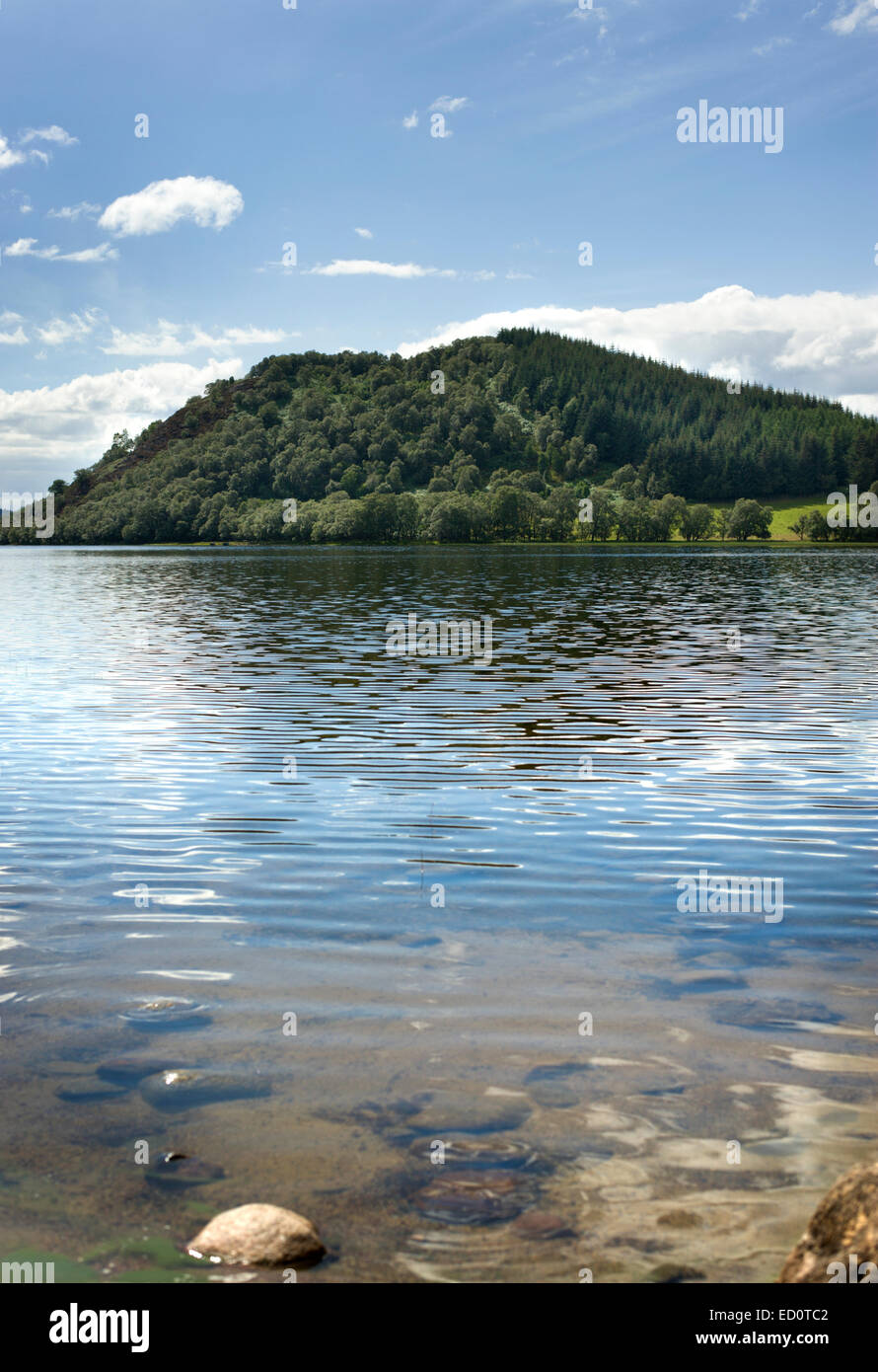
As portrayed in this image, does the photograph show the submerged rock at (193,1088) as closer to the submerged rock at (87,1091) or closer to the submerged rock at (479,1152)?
the submerged rock at (87,1091)

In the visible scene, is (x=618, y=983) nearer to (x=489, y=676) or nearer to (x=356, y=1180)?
(x=356, y=1180)

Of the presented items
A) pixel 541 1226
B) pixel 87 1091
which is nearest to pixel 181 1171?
pixel 87 1091

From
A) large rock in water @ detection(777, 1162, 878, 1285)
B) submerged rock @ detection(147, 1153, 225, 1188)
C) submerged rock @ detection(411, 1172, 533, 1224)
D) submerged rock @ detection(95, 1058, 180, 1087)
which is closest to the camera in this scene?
large rock in water @ detection(777, 1162, 878, 1285)

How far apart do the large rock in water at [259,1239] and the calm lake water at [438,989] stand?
119mm

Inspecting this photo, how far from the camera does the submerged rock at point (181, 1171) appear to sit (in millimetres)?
6535

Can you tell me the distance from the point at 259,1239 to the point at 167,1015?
336 cm

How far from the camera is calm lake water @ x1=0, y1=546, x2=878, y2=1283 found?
6.27m

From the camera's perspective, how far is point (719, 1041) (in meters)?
8.38

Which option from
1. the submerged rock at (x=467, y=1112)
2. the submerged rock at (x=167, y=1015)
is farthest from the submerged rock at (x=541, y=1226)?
the submerged rock at (x=167, y=1015)

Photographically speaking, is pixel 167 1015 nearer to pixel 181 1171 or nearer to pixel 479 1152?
pixel 181 1171

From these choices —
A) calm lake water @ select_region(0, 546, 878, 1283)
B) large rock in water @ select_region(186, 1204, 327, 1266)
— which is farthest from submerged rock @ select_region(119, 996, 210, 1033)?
large rock in water @ select_region(186, 1204, 327, 1266)

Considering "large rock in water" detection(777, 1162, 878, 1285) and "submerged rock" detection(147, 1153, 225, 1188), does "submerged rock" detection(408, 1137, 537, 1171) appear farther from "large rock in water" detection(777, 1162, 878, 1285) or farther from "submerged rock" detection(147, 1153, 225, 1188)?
"large rock in water" detection(777, 1162, 878, 1285)

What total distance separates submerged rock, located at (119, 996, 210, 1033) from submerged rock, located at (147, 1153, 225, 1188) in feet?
6.32
